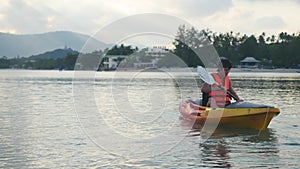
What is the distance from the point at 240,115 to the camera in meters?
14.3

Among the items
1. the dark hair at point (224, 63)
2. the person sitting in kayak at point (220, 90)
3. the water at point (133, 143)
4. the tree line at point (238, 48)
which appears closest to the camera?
the water at point (133, 143)

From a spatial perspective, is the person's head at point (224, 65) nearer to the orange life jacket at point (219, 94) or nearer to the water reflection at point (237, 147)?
the orange life jacket at point (219, 94)

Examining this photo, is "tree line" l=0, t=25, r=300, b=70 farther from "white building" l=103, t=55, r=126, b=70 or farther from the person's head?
the person's head

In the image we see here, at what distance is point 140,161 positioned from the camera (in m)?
10.5

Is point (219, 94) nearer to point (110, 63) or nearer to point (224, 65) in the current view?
point (224, 65)

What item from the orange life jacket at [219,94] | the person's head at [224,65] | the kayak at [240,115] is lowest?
the kayak at [240,115]

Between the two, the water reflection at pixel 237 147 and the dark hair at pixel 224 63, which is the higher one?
the dark hair at pixel 224 63

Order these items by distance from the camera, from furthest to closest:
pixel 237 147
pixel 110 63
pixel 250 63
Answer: pixel 110 63 < pixel 250 63 < pixel 237 147

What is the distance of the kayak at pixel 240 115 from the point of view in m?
14.1

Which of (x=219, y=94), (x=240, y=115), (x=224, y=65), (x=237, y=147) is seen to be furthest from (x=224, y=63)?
(x=237, y=147)

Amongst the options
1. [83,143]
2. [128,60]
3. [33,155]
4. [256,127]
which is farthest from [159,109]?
[128,60]

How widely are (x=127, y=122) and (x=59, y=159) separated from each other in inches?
264

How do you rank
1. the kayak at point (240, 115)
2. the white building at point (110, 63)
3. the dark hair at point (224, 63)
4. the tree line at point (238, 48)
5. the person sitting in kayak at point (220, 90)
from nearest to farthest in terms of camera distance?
the kayak at point (240, 115)
the dark hair at point (224, 63)
the person sitting in kayak at point (220, 90)
the tree line at point (238, 48)
the white building at point (110, 63)

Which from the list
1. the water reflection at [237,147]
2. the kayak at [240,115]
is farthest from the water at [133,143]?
the kayak at [240,115]
